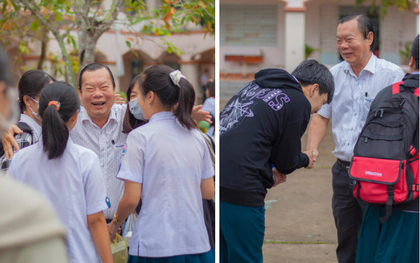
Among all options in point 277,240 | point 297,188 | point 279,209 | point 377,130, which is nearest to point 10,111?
point 377,130

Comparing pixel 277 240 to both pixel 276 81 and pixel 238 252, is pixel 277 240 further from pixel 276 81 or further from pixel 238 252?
pixel 276 81

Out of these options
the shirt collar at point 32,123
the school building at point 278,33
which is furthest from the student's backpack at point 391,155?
the school building at point 278,33

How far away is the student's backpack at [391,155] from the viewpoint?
6.92ft

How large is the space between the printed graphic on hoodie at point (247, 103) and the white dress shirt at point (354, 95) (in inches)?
32.7

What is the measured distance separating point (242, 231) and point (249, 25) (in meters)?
15.6

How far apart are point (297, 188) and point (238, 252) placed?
146 inches

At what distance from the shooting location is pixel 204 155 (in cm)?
218

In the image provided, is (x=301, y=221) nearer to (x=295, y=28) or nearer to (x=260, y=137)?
(x=260, y=137)

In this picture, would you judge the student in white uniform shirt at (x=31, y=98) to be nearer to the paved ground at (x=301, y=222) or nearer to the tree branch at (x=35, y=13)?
the paved ground at (x=301, y=222)

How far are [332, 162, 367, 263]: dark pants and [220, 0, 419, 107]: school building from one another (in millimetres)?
13857

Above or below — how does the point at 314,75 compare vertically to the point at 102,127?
above

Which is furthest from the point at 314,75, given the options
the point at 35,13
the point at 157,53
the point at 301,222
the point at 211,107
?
the point at 157,53

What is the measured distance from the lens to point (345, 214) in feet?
9.76

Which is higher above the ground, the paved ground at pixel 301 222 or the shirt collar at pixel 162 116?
the shirt collar at pixel 162 116
